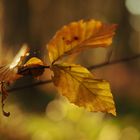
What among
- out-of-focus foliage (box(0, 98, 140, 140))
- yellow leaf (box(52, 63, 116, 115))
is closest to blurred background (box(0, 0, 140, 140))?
out-of-focus foliage (box(0, 98, 140, 140))

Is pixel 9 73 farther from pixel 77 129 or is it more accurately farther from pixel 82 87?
pixel 77 129

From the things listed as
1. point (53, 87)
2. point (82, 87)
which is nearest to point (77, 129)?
point (82, 87)

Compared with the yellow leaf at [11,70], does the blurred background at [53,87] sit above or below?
below

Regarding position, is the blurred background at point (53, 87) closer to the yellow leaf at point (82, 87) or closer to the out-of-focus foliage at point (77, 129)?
the out-of-focus foliage at point (77, 129)

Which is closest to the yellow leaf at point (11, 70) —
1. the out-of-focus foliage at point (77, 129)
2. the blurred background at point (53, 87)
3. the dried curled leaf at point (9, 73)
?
the dried curled leaf at point (9, 73)

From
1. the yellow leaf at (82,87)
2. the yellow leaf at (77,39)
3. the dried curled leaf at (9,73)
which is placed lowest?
the yellow leaf at (82,87)

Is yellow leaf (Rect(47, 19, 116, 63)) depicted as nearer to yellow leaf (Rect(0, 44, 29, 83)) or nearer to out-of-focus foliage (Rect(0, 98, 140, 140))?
yellow leaf (Rect(0, 44, 29, 83))

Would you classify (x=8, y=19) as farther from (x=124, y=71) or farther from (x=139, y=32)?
(x=139, y=32)

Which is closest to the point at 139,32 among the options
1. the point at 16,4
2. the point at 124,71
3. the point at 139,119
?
the point at 124,71
